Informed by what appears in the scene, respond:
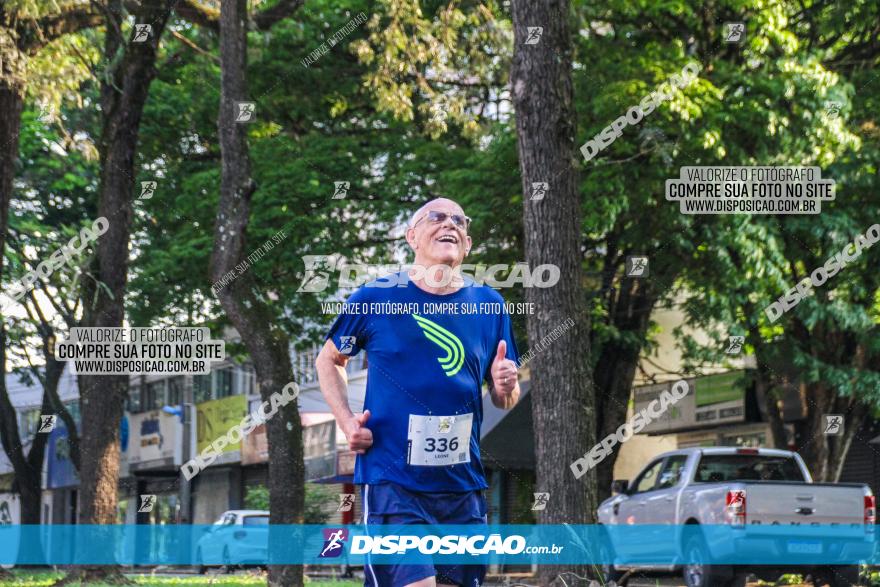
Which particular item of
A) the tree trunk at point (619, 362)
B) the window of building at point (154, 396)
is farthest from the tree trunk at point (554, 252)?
the window of building at point (154, 396)

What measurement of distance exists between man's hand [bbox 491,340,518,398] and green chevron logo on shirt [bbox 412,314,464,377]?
0.15 metres

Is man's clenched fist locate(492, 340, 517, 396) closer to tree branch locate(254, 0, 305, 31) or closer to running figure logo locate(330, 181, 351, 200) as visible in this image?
tree branch locate(254, 0, 305, 31)

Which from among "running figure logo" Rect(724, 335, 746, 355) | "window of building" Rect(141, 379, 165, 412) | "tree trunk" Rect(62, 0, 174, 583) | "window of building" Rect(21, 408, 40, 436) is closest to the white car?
"tree trunk" Rect(62, 0, 174, 583)

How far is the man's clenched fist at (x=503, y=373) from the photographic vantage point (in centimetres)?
554

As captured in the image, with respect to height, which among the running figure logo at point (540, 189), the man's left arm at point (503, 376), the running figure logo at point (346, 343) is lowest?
the man's left arm at point (503, 376)

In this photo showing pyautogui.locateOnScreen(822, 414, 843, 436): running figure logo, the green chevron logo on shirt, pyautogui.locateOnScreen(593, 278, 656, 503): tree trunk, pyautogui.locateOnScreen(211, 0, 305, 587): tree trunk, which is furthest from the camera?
→ pyautogui.locateOnScreen(593, 278, 656, 503): tree trunk

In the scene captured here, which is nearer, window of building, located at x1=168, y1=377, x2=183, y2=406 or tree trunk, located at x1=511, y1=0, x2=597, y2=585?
tree trunk, located at x1=511, y1=0, x2=597, y2=585

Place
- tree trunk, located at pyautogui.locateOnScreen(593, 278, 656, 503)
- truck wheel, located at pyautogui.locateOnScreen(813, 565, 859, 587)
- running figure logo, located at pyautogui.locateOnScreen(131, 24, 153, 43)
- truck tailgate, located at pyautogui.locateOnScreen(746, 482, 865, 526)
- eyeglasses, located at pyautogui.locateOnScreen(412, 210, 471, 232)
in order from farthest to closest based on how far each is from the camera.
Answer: tree trunk, located at pyautogui.locateOnScreen(593, 278, 656, 503) → running figure logo, located at pyautogui.locateOnScreen(131, 24, 153, 43) → truck wheel, located at pyautogui.locateOnScreen(813, 565, 859, 587) → truck tailgate, located at pyautogui.locateOnScreen(746, 482, 865, 526) → eyeglasses, located at pyautogui.locateOnScreen(412, 210, 471, 232)

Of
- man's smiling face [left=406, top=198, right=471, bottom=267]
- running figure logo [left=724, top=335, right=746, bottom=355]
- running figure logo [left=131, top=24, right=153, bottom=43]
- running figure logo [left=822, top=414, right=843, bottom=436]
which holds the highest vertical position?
running figure logo [left=131, top=24, right=153, bottom=43]

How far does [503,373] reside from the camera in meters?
5.54

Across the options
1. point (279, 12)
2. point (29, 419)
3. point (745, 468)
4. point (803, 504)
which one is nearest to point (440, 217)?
point (803, 504)

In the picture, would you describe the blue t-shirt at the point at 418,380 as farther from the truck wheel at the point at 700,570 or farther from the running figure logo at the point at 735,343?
the running figure logo at the point at 735,343

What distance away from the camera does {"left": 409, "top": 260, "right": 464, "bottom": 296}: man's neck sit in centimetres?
558

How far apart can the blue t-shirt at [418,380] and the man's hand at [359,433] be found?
0.04m
